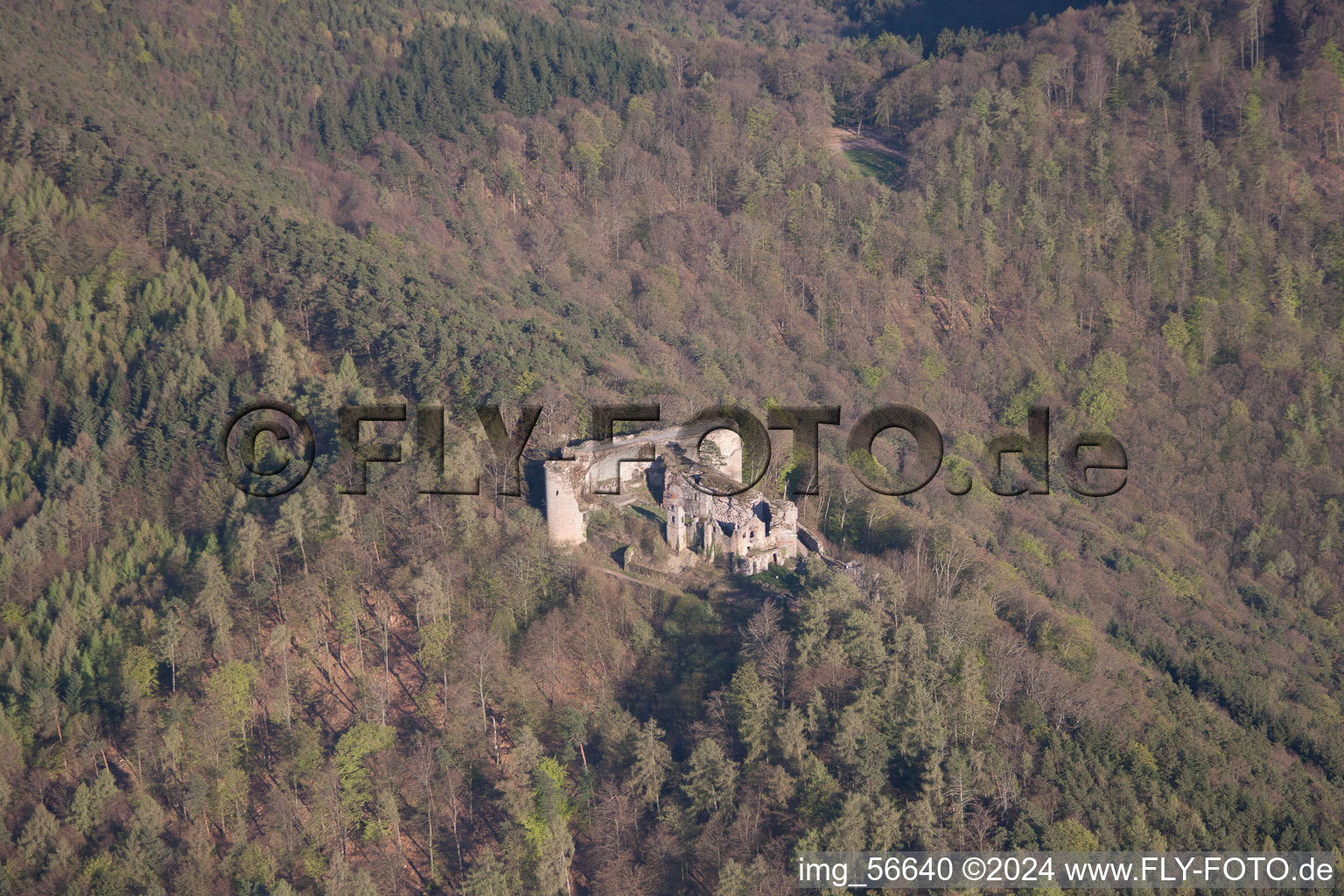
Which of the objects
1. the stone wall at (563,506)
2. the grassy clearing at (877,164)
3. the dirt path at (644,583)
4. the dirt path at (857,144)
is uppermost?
the dirt path at (857,144)

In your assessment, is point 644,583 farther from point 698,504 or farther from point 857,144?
point 857,144

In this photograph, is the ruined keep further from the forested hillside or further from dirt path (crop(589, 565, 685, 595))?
dirt path (crop(589, 565, 685, 595))

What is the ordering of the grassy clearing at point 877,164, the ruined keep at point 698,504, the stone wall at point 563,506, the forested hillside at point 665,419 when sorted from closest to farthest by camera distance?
the forested hillside at point 665,419, the ruined keep at point 698,504, the stone wall at point 563,506, the grassy clearing at point 877,164

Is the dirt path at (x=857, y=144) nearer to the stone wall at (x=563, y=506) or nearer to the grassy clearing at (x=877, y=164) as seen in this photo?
the grassy clearing at (x=877, y=164)

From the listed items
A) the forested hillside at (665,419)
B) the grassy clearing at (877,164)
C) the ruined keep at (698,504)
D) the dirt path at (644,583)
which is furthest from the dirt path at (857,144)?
the dirt path at (644,583)

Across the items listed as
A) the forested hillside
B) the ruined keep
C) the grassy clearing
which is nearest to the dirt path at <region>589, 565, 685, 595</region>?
the forested hillside

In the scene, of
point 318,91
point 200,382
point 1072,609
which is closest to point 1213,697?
point 1072,609
